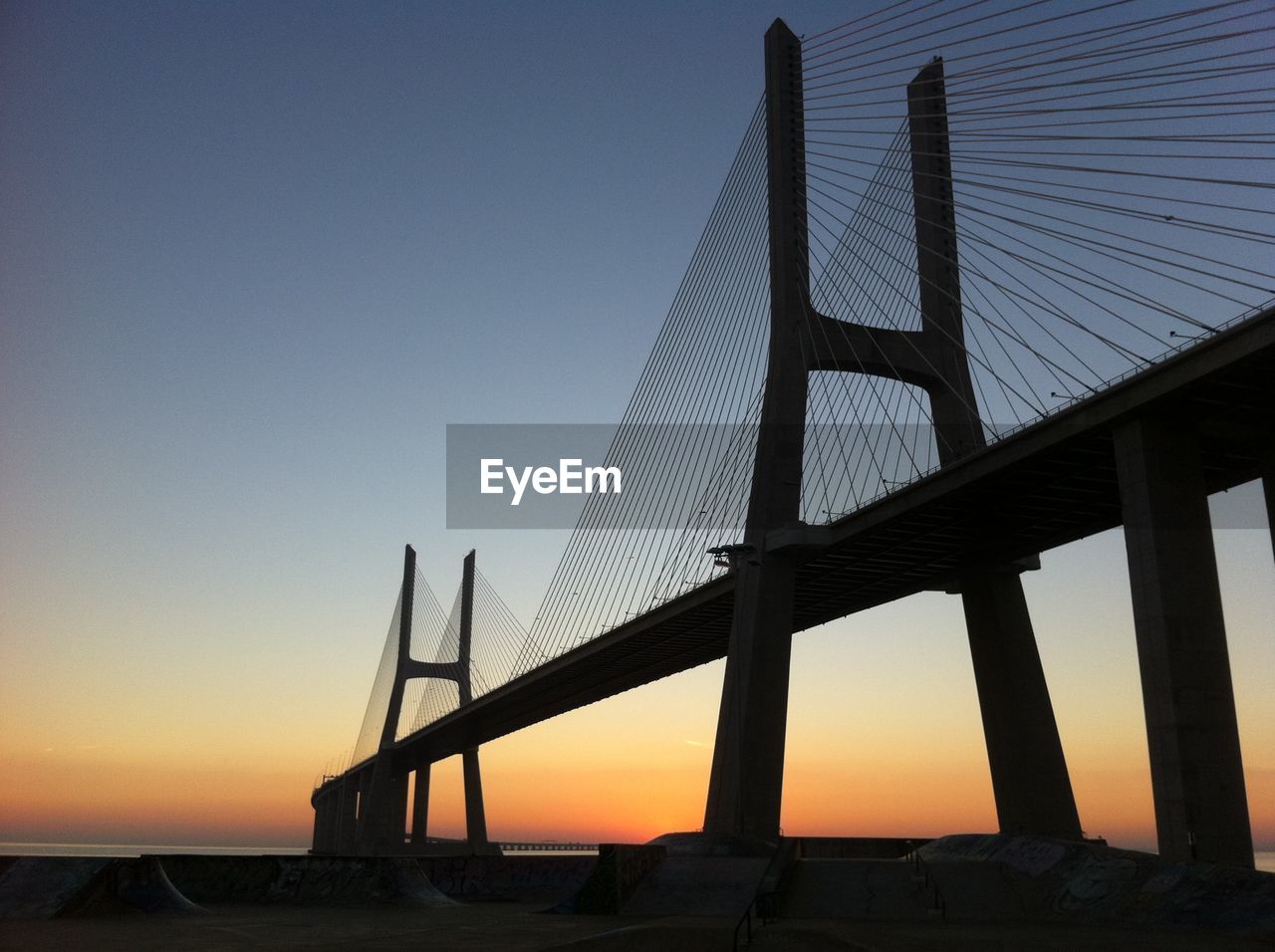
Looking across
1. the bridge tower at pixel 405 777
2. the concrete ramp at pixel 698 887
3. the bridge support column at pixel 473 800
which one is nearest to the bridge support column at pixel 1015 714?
the concrete ramp at pixel 698 887

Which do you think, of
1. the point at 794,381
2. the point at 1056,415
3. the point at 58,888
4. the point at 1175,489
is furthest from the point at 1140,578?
the point at 58,888

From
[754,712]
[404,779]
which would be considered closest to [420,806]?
[404,779]

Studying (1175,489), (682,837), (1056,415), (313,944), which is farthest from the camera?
(682,837)

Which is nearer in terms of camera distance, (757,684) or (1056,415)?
(1056,415)

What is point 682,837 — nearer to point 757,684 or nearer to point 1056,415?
point 757,684

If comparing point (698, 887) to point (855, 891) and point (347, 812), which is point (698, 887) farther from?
point (347, 812)

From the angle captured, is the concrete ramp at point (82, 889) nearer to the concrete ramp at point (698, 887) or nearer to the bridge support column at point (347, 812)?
the concrete ramp at point (698, 887)

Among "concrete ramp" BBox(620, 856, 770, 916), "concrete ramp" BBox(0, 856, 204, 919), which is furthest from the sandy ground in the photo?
"concrete ramp" BBox(620, 856, 770, 916)
